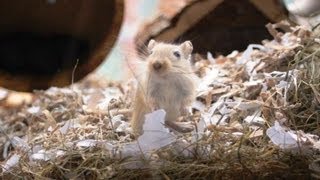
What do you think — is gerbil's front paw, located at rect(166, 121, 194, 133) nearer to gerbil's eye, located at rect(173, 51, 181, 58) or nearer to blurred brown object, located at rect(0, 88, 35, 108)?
gerbil's eye, located at rect(173, 51, 181, 58)

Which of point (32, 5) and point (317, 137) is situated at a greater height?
point (32, 5)

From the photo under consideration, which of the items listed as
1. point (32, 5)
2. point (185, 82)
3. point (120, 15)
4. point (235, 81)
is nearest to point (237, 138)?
point (185, 82)

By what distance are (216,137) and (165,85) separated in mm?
175

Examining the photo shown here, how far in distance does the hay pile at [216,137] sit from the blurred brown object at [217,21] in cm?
25

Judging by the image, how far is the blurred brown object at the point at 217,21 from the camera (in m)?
2.03

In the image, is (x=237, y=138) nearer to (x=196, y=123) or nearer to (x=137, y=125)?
(x=196, y=123)

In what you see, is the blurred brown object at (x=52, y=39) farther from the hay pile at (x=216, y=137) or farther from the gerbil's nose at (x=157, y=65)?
the gerbil's nose at (x=157, y=65)

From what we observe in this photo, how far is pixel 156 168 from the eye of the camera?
1142 mm

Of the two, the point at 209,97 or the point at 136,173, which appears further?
the point at 209,97

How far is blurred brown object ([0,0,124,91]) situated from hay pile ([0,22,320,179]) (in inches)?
17.9

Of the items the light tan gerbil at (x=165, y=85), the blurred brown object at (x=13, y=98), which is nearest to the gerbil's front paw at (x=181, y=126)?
the light tan gerbil at (x=165, y=85)

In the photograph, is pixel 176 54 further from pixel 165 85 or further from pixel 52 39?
pixel 52 39

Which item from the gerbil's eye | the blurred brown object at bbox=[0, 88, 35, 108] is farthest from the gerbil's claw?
the blurred brown object at bbox=[0, 88, 35, 108]

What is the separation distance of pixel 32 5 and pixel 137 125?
3.94 feet
